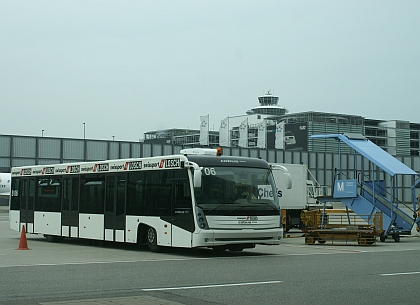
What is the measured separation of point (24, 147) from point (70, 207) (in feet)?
133

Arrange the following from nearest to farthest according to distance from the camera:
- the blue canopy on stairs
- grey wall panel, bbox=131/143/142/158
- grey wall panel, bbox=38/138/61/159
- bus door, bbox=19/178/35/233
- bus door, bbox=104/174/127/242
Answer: bus door, bbox=104/174/127/242
the blue canopy on stairs
bus door, bbox=19/178/35/233
grey wall panel, bbox=38/138/61/159
grey wall panel, bbox=131/143/142/158

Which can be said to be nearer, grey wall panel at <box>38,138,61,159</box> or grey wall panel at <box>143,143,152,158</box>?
grey wall panel at <box>38,138,61,159</box>

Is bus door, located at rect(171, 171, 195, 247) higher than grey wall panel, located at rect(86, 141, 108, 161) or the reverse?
the reverse

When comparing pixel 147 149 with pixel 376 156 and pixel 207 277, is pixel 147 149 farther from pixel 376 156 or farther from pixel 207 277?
pixel 207 277

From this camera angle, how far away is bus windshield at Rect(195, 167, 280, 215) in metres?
18.0

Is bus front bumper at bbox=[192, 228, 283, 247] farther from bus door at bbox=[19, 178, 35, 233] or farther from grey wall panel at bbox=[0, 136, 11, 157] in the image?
grey wall panel at bbox=[0, 136, 11, 157]

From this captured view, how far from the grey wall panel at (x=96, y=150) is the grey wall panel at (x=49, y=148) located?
277 cm

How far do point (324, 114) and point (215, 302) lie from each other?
321ft

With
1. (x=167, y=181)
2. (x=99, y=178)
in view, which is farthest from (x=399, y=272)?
(x=99, y=178)

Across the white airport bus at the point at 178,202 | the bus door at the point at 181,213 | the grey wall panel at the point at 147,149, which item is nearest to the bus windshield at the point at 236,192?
the white airport bus at the point at 178,202

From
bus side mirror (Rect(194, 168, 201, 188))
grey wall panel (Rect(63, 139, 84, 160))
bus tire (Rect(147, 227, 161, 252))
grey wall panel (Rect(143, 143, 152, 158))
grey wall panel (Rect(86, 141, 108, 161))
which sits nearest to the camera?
bus side mirror (Rect(194, 168, 201, 188))

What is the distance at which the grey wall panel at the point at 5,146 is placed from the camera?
198 feet

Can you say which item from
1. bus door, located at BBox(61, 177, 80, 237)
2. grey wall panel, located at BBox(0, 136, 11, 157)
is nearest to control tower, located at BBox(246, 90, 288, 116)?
grey wall panel, located at BBox(0, 136, 11, 157)

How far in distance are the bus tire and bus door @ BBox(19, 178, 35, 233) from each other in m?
7.17
